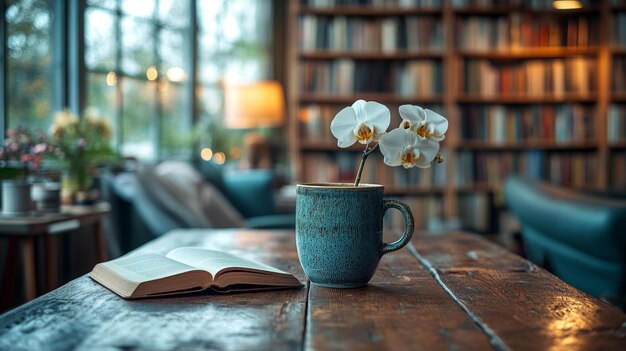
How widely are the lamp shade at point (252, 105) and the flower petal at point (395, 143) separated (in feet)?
12.9

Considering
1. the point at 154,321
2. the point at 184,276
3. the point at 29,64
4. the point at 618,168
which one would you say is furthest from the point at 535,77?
the point at 154,321

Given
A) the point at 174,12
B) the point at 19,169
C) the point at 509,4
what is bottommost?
the point at 19,169

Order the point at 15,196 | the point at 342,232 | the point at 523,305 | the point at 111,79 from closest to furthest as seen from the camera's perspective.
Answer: the point at 523,305, the point at 342,232, the point at 15,196, the point at 111,79

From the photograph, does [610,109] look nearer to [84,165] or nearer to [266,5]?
[266,5]

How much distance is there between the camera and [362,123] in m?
1.23

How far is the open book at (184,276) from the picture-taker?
1.21m

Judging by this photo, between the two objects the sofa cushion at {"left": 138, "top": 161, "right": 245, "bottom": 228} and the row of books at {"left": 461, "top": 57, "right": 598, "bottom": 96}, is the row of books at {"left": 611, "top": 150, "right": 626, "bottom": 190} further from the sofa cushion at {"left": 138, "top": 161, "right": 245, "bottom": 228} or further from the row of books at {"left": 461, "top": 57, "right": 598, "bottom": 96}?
the sofa cushion at {"left": 138, "top": 161, "right": 245, "bottom": 228}

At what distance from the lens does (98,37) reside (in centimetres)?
390

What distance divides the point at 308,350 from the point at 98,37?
3361mm

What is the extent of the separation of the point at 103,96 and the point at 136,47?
1.64ft

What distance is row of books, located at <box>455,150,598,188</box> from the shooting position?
536cm

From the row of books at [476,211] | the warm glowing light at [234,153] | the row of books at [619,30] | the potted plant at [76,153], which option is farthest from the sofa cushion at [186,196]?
the row of books at [619,30]

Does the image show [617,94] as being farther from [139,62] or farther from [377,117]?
[377,117]

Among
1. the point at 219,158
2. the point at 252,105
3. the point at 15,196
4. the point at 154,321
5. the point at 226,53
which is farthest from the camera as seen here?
the point at 226,53
